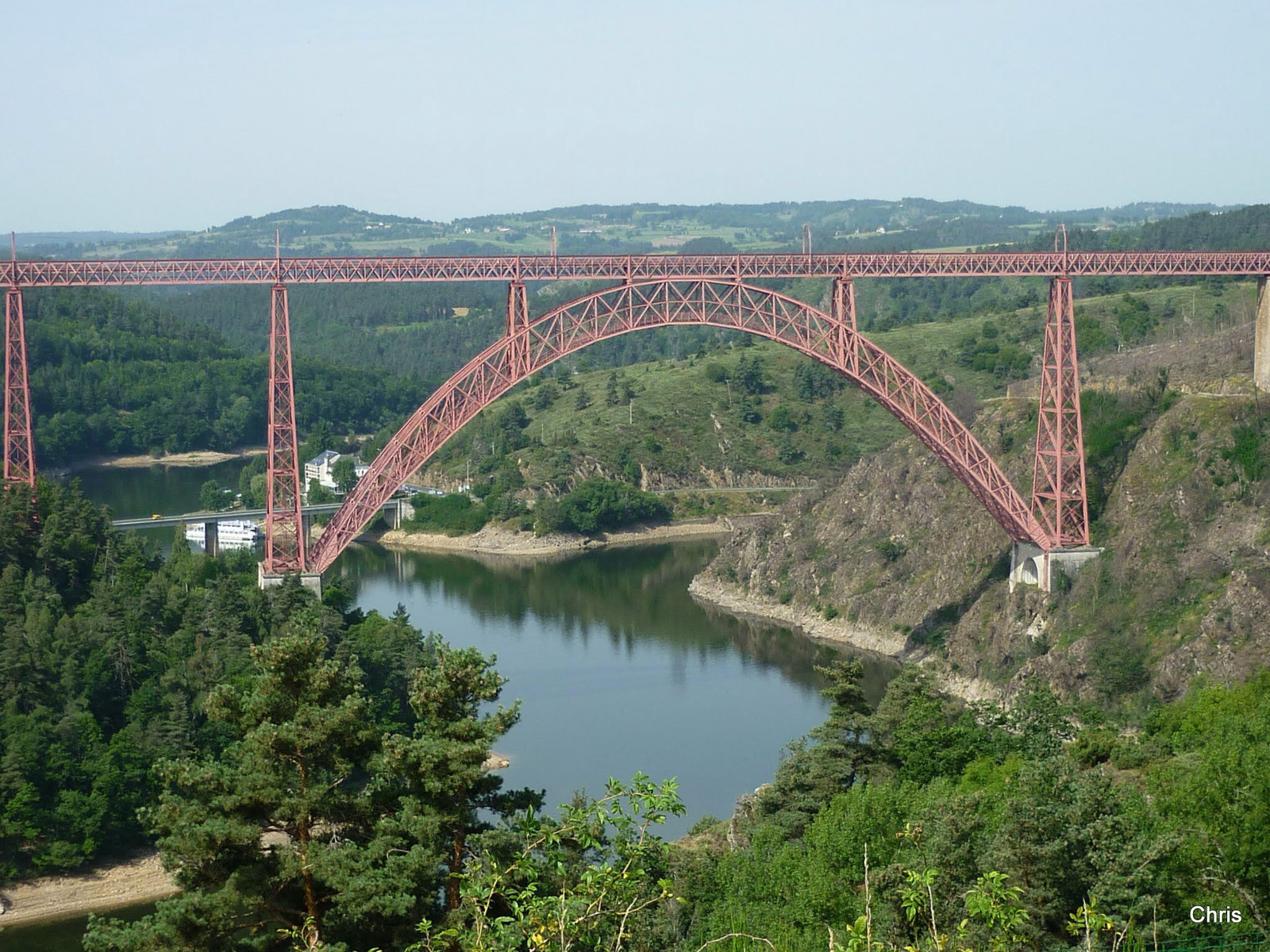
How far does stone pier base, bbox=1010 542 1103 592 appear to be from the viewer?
41.7 meters

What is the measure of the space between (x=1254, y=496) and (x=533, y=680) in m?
20.6

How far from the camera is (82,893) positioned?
30.7m

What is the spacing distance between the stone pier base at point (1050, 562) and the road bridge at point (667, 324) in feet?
0.18

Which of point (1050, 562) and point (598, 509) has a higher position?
point (1050, 562)

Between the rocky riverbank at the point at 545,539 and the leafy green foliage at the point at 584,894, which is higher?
the leafy green foliage at the point at 584,894

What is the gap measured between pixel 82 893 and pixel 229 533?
36316 millimetres

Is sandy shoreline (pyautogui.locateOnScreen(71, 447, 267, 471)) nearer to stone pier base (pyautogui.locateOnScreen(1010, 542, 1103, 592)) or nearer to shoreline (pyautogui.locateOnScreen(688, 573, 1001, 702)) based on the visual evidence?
shoreline (pyautogui.locateOnScreen(688, 573, 1001, 702))

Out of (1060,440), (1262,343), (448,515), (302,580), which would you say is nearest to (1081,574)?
(1060,440)

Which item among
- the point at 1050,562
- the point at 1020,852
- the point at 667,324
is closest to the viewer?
the point at 1020,852

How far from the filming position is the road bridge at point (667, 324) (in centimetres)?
3959

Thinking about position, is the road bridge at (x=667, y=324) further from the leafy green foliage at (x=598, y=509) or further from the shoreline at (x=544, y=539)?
the leafy green foliage at (x=598, y=509)

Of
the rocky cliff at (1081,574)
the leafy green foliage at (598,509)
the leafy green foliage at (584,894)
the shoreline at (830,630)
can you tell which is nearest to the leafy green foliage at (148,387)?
the leafy green foliage at (598,509)

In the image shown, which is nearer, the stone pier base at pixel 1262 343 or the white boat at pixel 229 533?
the stone pier base at pixel 1262 343

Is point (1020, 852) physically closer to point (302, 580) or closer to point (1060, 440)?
point (1060, 440)
